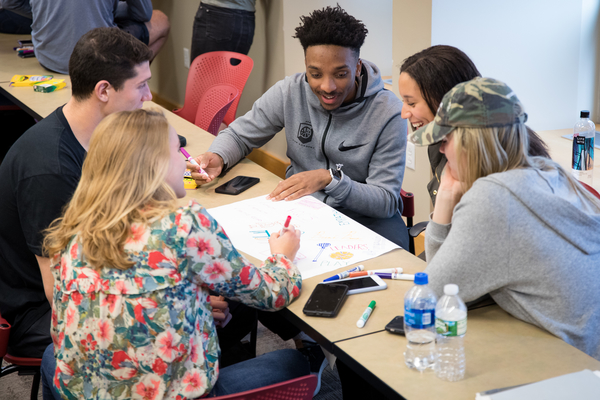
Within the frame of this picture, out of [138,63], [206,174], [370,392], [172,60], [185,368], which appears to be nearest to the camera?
[185,368]

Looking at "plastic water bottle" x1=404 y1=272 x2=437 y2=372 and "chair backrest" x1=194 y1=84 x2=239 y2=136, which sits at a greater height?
"chair backrest" x1=194 y1=84 x2=239 y2=136

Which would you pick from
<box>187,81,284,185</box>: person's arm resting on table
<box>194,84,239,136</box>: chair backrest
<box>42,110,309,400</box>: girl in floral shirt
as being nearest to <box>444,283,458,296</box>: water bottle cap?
<box>42,110,309,400</box>: girl in floral shirt

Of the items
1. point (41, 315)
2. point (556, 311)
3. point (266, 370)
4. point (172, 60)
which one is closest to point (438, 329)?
point (556, 311)

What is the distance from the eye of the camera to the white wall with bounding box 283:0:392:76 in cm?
355

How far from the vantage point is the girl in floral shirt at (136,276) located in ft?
3.68

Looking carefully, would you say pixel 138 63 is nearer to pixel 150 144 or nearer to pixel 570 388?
pixel 150 144

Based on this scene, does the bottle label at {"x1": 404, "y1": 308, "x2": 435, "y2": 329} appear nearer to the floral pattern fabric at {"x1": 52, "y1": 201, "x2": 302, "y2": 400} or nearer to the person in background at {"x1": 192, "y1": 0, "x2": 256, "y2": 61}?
the floral pattern fabric at {"x1": 52, "y1": 201, "x2": 302, "y2": 400}

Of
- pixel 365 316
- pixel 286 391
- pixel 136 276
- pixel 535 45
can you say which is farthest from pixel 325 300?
pixel 535 45

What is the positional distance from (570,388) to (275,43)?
10.7ft

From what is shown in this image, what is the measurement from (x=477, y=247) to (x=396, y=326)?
25 centimetres

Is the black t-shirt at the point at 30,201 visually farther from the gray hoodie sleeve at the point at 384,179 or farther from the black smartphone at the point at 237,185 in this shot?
the gray hoodie sleeve at the point at 384,179

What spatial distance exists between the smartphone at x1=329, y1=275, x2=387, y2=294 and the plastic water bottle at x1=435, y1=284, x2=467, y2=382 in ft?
0.97

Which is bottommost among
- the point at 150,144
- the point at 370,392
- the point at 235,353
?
the point at 235,353

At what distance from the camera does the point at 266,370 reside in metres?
1.35
